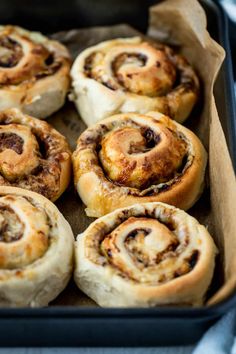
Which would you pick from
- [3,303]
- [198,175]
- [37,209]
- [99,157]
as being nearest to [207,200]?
[198,175]

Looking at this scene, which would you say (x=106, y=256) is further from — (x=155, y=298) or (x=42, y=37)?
(x=42, y=37)

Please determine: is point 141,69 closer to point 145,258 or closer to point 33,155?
point 33,155

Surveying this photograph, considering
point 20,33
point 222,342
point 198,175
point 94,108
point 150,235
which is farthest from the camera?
point 20,33

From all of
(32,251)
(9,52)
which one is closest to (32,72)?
(9,52)

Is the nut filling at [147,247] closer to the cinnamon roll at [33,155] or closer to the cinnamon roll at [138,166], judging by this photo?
the cinnamon roll at [138,166]

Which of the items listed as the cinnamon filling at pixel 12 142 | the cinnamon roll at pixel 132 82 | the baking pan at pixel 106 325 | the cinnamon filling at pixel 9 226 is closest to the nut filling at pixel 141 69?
the cinnamon roll at pixel 132 82

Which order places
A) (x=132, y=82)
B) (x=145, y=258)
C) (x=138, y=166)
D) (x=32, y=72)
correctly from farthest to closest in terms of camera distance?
(x=32, y=72) → (x=132, y=82) → (x=138, y=166) → (x=145, y=258)

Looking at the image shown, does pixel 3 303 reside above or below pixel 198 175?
below
